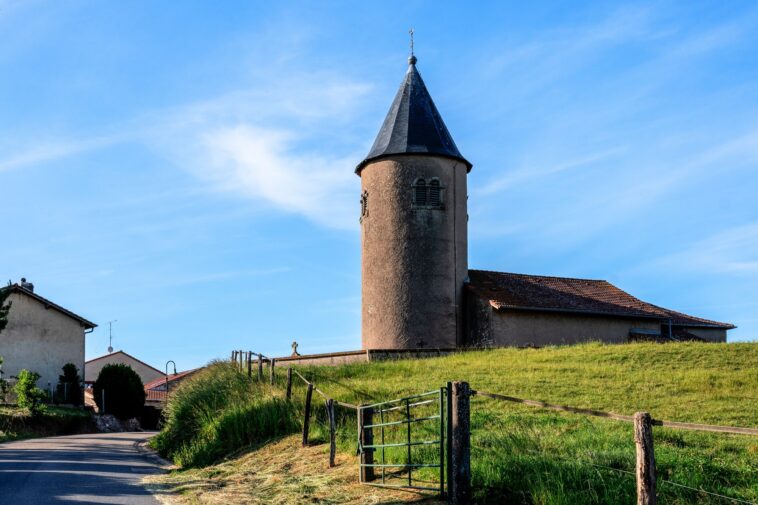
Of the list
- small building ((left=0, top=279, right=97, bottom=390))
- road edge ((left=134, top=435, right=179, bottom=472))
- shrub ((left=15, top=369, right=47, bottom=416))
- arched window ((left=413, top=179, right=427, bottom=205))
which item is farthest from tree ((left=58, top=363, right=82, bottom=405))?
arched window ((left=413, top=179, right=427, bottom=205))

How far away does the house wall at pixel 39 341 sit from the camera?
4409cm

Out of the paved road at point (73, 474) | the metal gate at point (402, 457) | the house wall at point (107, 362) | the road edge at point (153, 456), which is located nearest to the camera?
the metal gate at point (402, 457)

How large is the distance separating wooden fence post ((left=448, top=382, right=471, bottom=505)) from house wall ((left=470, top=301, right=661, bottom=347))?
82.3 feet

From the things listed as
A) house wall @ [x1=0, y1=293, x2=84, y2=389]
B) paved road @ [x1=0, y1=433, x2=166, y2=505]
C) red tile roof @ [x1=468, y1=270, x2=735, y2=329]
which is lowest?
paved road @ [x1=0, y1=433, x2=166, y2=505]

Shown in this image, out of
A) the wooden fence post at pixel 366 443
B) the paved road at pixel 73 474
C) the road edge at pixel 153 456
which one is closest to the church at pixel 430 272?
the road edge at pixel 153 456

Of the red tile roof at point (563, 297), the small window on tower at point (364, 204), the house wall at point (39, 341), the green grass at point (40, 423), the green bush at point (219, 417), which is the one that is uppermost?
the small window on tower at point (364, 204)

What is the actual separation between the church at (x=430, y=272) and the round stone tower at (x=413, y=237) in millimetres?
42

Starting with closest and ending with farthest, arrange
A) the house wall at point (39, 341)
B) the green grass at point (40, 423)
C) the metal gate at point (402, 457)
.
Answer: the metal gate at point (402, 457) → the green grass at point (40, 423) → the house wall at point (39, 341)

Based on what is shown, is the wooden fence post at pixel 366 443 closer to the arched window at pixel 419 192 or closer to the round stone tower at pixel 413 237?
the round stone tower at pixel 413 237

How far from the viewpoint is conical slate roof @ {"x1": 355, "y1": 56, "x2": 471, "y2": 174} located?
36750 millimetres

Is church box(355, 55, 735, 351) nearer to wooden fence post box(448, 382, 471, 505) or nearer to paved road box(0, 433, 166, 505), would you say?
paved road box(0, 433, 166, 505)

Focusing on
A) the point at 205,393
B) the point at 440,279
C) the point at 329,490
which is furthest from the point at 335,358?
the point at 329,490

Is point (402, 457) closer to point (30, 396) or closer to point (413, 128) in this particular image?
point (413, 128)

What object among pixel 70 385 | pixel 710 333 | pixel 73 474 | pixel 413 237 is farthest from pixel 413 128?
pixel 73 474
